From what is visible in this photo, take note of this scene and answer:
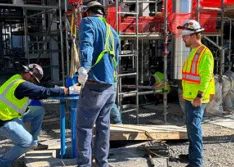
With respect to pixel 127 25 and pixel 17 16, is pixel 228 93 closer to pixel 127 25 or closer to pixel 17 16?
pixel 127 25

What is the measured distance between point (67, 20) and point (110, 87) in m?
4.16

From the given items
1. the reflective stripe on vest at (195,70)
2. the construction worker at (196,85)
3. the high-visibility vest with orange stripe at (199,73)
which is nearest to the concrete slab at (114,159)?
the construction worker at (196,85)

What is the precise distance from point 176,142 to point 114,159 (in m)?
1.37

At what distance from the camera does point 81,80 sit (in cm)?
316

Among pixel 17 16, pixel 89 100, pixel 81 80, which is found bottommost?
pixel 89 100

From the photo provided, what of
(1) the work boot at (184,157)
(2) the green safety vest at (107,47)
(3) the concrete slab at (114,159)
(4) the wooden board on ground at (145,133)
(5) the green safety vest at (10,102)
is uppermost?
(2) the green safety vest at (107,47)

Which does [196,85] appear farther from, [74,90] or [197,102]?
[74,90]

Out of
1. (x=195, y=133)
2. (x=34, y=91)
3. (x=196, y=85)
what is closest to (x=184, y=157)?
(x=195, y=133)

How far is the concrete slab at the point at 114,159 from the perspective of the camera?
166 inches

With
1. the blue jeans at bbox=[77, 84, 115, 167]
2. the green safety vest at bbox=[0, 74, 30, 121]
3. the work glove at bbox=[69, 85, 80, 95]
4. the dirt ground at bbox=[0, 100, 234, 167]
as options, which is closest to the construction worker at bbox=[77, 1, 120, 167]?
the blue jeans at bbox=[77, 84, 115, 167]

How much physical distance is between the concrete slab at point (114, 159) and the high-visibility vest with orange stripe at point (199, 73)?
1054 millimetres

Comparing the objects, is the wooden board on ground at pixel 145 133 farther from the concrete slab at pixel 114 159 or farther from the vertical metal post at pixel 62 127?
the vertical metal post at pixel 62 127

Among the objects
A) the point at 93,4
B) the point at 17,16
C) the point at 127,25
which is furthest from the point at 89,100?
the point at 17,16

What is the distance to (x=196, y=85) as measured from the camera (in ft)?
13.3
